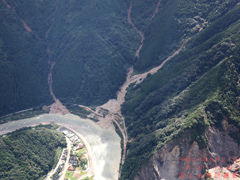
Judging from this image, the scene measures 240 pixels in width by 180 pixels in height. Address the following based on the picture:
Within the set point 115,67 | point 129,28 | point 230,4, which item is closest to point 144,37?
point 129,28

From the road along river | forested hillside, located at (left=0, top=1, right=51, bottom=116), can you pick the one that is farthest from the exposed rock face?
forested hillside, located at (left=0, top=1, right=51, bottom=116)

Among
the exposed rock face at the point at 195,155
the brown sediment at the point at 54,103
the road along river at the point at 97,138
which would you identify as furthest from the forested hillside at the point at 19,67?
the exposed rock face at the point at 195,155

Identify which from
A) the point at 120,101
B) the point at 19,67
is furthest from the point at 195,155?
the point at 19,67

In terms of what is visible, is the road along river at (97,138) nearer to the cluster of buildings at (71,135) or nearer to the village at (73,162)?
the cluster of buildings at (71,135)

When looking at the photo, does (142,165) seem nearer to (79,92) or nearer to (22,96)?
(79,92)

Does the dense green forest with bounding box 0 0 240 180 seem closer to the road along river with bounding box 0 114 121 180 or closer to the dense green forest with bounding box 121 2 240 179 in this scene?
the dense green forest with bounding box 121 2 240 179

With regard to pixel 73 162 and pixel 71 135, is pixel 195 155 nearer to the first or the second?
pixel 73 162
